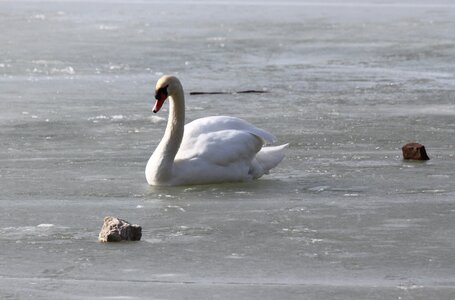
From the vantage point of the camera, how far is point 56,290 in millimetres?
4875

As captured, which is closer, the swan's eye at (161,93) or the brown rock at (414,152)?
the swan's eye at (161,93)

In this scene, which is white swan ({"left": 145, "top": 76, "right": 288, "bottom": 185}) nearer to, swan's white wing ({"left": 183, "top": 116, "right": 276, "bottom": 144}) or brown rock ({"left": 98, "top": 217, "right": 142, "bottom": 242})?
swan's white wing ({"left": 183, "top": 116, "right": 276, "bottom": 144})

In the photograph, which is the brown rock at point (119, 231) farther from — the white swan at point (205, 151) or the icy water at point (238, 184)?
the white swan at point (205, 151)

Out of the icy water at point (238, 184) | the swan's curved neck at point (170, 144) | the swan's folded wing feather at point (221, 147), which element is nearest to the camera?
the icy water at point (238, 184)

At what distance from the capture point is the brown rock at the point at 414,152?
8.24 m

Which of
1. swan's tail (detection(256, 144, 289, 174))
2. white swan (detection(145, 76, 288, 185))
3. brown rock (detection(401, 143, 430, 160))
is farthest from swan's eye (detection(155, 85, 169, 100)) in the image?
brown rock (detection(401, 143, 430, 160))

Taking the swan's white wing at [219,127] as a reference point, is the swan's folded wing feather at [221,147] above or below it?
below

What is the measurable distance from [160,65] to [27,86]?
281 cm

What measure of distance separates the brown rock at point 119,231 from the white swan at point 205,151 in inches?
63.2

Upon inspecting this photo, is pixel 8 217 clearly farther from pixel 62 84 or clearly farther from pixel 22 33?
pixel 22 33

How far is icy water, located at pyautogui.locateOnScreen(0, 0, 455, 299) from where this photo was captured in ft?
17.0

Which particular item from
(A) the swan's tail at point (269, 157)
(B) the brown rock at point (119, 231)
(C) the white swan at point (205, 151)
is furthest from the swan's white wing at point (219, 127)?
(B) the brown rock at point (119, 231)

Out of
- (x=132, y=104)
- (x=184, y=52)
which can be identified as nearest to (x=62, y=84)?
(x=132, y=104)

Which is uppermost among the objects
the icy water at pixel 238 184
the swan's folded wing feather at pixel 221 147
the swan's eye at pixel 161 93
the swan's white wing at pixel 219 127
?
the swan's eye at pixel 161 93
